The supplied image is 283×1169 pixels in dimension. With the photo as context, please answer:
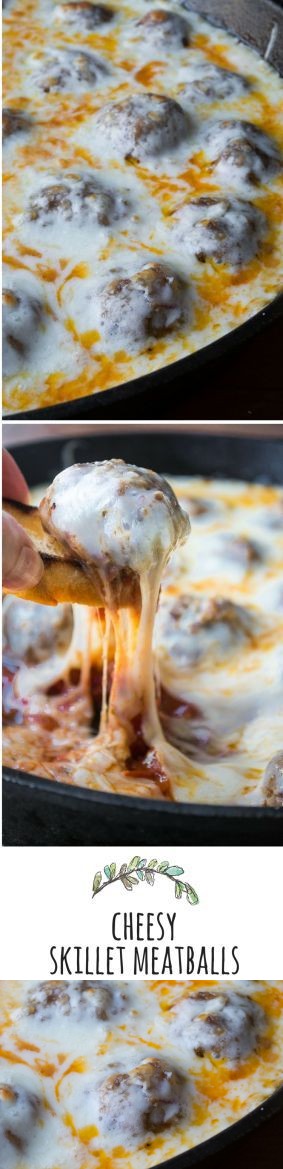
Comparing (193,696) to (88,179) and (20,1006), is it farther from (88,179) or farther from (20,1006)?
(88,179)

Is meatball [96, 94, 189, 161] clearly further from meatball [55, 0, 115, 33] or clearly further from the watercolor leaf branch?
the watercolor leaf branch

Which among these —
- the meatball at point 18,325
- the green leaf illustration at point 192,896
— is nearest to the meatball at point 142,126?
the meatball at point 18,325

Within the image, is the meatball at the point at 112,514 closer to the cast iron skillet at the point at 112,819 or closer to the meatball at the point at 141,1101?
the cast iron skillet at the point at 112,819

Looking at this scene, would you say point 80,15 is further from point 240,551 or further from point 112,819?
point 112,819

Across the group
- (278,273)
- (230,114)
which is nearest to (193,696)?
(278,273)

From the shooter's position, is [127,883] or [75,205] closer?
[127,883]

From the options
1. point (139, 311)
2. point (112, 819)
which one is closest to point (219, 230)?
point (139, 311)

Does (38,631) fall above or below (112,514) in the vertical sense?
below

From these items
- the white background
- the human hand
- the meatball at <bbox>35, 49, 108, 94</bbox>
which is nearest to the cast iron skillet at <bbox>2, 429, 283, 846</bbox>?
the white background
